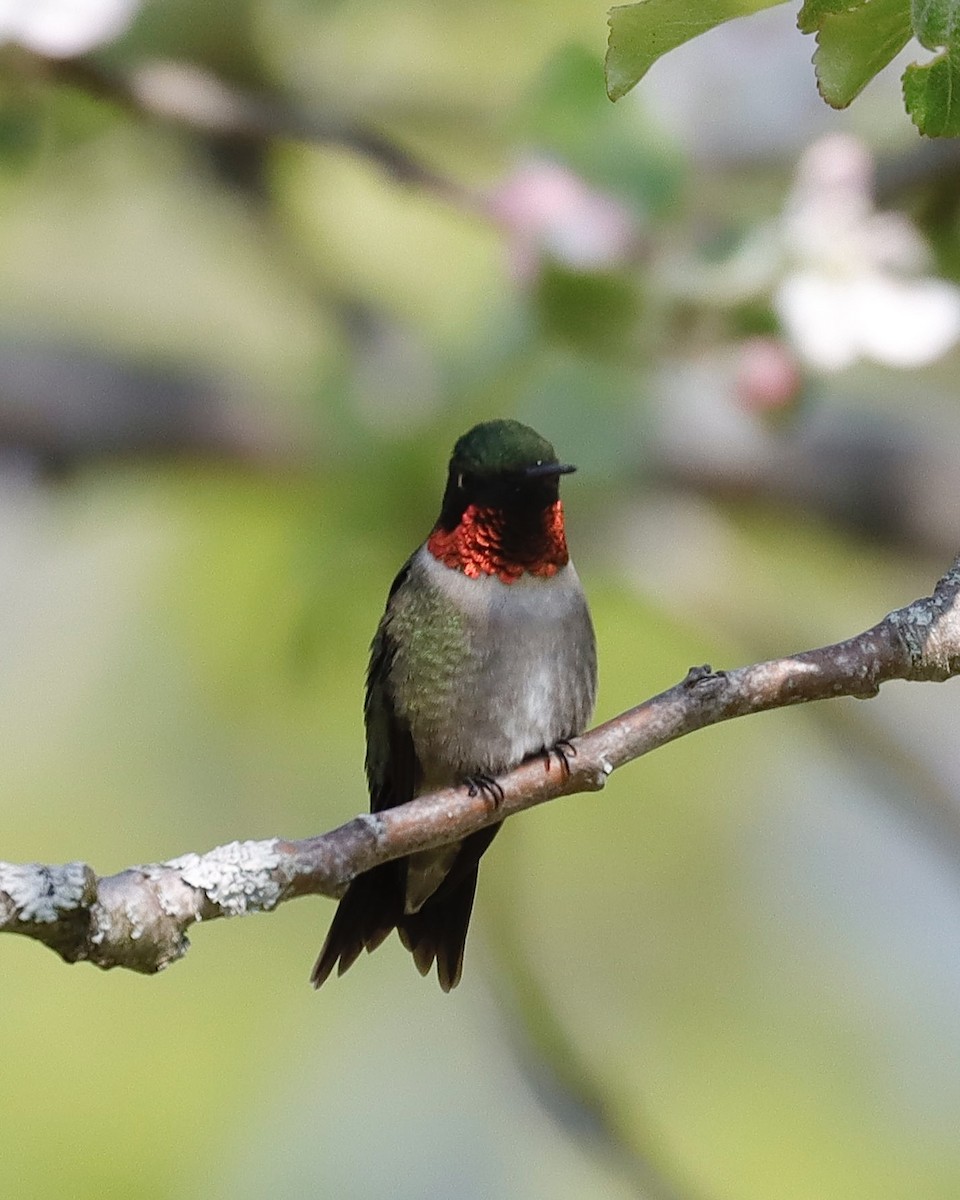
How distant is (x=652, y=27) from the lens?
121 centimetres

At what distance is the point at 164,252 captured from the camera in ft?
20.0

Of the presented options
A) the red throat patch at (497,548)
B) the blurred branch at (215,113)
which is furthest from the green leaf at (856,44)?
the blurred branch at (215,113)

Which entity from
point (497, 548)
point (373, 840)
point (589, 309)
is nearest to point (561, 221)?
point (589, 309)

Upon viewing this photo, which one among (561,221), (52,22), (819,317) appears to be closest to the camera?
(819,317)

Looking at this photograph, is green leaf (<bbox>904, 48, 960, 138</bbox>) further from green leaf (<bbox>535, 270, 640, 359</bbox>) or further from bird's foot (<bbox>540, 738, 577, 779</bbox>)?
green leaf (<bbox>535, 270, 640, 359</bbox>)

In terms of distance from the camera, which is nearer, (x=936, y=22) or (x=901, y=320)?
(x=936, y=22)

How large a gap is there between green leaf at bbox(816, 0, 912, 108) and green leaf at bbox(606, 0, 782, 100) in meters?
0.06

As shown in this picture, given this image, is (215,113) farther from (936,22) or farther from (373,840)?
(936,22)

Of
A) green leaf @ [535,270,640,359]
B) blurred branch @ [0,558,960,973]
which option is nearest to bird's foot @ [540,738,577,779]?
blurred branch @ [0,558,960,973]

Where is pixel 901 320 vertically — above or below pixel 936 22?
above

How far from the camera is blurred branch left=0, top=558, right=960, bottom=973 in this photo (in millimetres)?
1490

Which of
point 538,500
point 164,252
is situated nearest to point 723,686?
point 538,500

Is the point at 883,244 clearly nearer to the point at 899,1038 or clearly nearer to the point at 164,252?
the point at 899,1038

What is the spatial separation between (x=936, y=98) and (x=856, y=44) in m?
0.07
